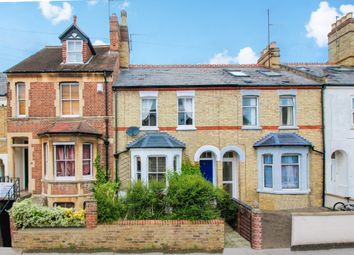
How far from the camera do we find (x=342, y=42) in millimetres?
21344

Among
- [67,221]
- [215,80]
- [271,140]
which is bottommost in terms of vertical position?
[67,221]

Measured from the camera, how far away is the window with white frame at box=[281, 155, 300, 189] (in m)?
16.2

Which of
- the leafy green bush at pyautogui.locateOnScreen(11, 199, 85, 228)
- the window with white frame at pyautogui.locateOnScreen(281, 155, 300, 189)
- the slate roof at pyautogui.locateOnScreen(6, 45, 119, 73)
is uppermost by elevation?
the slate roof at pyautogui.locateOnScreen(6, 45, 119, 73)

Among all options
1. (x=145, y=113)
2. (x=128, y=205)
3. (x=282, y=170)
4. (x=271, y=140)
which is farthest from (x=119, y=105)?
(x=282, y=170)

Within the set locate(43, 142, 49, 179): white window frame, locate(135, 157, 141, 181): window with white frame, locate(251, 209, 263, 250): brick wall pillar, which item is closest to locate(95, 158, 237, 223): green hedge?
locate(251, 209, 263, 250): brick wall pillar

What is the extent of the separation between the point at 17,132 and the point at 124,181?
602 cm

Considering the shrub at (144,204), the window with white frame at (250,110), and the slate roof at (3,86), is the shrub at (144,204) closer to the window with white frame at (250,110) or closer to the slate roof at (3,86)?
the window with white frame at (250,110)

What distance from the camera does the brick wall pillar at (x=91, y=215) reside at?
34.3 ft

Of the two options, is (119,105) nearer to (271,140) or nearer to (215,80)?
(215,80)

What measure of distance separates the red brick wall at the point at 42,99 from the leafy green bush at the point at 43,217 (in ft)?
21.4

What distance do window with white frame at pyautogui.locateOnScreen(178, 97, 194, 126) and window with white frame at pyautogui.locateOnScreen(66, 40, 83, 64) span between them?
19.7ft

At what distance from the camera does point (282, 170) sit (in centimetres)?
1620

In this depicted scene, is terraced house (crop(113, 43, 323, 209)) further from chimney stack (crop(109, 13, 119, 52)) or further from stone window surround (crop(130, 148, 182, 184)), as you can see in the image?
chimney stack (crop(109, 13, 119, 52))

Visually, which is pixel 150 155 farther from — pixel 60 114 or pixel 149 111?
A: pixel 60 114
